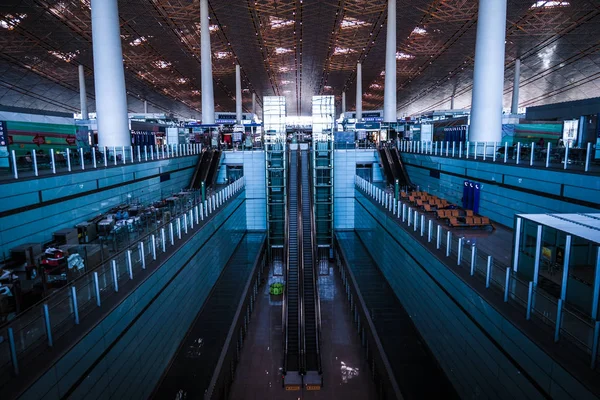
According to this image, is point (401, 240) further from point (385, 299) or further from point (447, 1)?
point (447, 1)

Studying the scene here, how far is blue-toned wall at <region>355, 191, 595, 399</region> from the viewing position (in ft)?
17.6

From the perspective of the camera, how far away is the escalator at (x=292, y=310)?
38.8ft

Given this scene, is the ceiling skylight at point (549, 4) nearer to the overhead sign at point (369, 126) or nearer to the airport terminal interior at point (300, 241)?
the airport terminal interior at point (300, 241)

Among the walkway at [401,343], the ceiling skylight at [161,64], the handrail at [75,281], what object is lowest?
the walkway at [401,343]

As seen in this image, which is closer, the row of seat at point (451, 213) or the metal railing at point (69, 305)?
the metal railing at point (69, 305)

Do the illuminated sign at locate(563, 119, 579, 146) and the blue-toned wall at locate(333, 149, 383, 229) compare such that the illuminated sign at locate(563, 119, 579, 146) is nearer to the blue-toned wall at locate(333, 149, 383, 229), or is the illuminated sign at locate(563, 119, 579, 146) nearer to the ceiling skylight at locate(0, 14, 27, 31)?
the blue-toned wall at locate(333, 149, 383, 229)

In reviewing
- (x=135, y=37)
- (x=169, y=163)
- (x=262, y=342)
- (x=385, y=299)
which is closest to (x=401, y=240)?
(x=385, y=299)

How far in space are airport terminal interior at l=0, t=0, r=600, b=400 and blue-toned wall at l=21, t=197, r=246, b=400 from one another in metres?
0.05

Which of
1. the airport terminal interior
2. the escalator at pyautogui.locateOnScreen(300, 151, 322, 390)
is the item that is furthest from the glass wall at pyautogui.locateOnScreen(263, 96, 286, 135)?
the escalator at pyautogui.locateOnScreen(300, 151, 322, 390)

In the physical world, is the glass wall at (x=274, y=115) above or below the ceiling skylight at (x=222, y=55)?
below

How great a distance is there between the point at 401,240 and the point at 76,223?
34.0ft

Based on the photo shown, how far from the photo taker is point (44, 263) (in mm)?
7777

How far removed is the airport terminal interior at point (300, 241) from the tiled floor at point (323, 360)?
7cm

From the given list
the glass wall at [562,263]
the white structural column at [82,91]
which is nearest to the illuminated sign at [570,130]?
the glass wall at [562,263]
